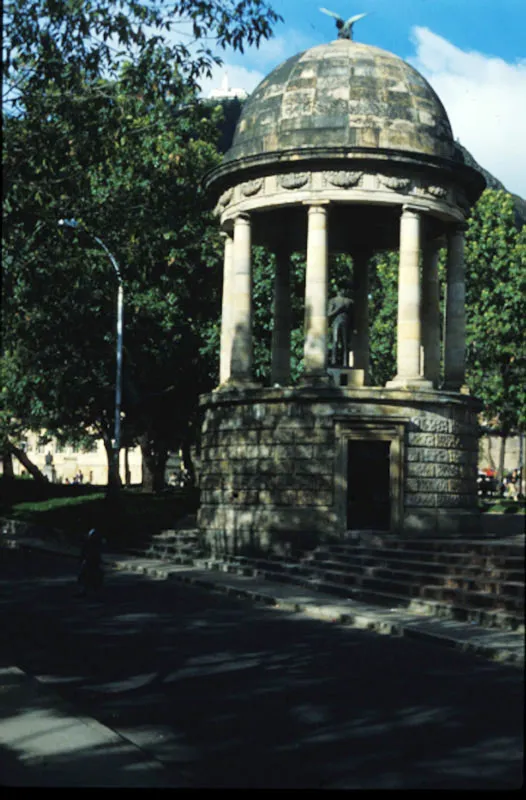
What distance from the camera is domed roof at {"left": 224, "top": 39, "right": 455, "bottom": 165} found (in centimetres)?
2917

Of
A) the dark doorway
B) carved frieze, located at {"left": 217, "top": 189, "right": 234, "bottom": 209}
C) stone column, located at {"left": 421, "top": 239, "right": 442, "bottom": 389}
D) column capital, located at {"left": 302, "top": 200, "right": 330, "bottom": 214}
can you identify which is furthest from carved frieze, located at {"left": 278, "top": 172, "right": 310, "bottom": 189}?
the dark doorway

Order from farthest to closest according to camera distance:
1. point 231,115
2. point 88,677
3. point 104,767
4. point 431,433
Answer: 1. point 231,115
2. point 431,433
3. point 88,677
4. point 104,767

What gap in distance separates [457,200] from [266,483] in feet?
29.7

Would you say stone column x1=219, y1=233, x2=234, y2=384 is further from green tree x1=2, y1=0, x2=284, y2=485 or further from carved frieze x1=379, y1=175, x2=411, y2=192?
green tree x1=2, y1=0, x2=284, y2=485

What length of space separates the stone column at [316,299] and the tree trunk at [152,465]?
23414 millimetres

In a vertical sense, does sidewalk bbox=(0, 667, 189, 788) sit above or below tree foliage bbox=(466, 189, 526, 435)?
below

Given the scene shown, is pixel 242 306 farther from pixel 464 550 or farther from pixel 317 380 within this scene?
pixel 464 550

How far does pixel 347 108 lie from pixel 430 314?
6.77m

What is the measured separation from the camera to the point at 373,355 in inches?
1961

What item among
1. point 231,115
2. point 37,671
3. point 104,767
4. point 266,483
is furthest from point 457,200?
point 231,115

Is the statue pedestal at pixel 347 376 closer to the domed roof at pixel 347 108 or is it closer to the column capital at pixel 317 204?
the column capital at pixel 317 204

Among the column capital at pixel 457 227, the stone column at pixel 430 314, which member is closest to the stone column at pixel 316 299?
the column capital at pixel 457 227

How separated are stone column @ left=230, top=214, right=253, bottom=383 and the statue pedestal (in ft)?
7.55

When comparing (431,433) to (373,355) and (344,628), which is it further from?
(373,355)
